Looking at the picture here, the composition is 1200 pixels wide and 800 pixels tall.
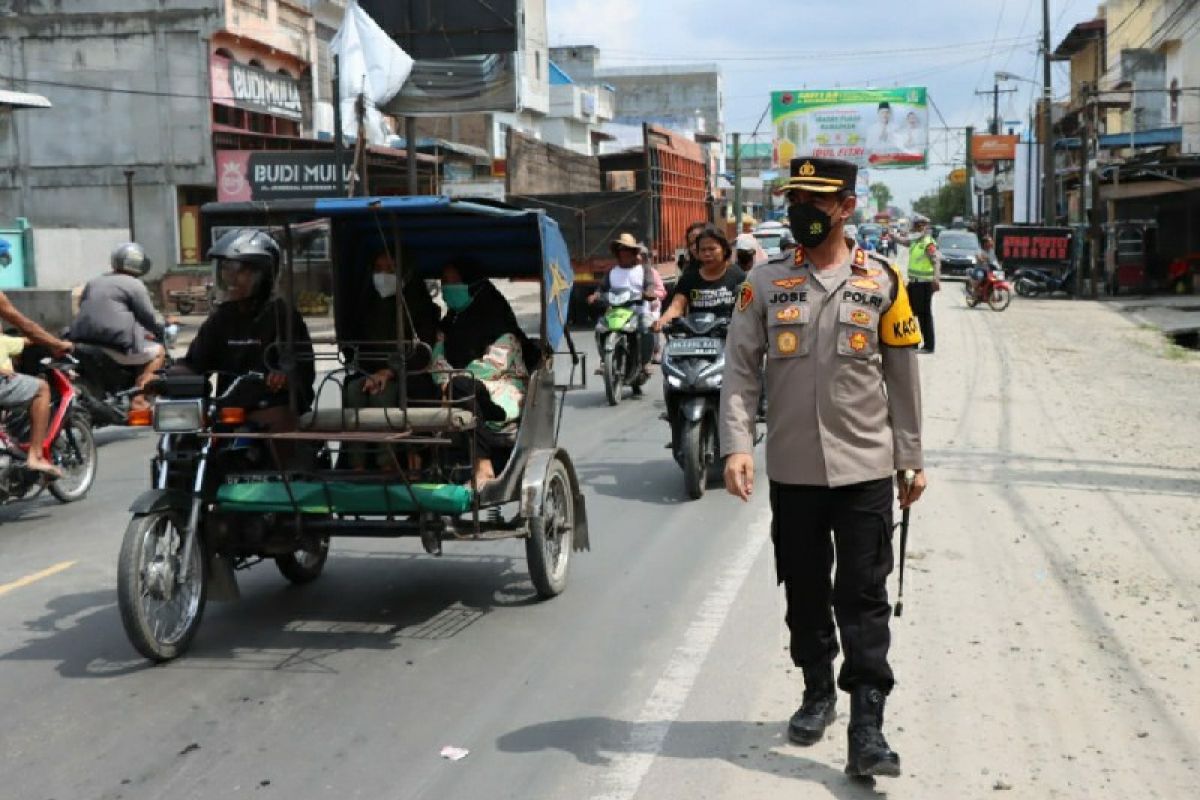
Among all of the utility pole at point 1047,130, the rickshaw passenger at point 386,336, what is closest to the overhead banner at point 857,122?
the utility pole at point 1047,130

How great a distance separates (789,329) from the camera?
15.0 ft

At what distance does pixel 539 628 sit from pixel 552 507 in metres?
0.75

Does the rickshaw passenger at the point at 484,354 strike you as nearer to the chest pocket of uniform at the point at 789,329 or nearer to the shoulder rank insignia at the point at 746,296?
the shoulder rank insignia at the point at 746,296

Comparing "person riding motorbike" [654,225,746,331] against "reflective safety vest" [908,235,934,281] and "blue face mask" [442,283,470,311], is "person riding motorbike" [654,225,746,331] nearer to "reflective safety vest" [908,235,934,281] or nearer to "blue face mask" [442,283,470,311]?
"blue face mask" [442,283,470,311]

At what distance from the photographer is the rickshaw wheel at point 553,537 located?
664cm

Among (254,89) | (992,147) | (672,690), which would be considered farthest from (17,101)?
(992,147)

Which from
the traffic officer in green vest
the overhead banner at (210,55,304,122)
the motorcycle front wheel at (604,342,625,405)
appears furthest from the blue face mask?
the overhead banner at (210,55,304,122)

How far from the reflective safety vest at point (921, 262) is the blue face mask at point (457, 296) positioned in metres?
13.9

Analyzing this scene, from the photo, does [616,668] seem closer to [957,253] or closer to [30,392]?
[30,392]

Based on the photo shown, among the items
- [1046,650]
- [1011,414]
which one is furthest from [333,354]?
[1011,414]

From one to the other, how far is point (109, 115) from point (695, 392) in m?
31.9

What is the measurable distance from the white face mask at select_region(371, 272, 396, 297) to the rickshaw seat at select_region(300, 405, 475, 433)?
0.92 metres

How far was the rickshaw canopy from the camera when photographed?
6.11 metres

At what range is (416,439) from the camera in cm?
598
